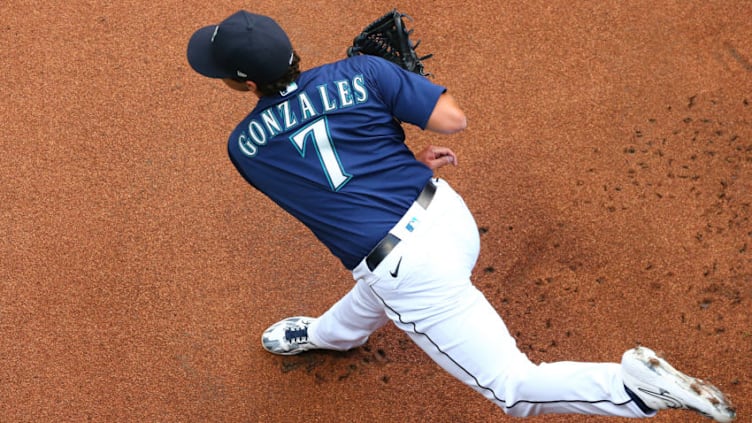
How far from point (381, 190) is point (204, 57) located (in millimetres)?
710

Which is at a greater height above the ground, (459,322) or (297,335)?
(459,322)

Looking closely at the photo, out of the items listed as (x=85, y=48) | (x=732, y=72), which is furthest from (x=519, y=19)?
(x=85, y=48)

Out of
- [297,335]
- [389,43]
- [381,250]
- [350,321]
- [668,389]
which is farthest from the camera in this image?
[297,335]

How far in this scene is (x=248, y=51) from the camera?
2.12 metres

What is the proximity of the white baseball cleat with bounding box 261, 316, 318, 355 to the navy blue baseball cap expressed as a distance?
1.27 metres

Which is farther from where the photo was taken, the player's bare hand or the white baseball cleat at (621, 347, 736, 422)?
the player's bare hand

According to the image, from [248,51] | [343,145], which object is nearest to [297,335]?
[343,145]

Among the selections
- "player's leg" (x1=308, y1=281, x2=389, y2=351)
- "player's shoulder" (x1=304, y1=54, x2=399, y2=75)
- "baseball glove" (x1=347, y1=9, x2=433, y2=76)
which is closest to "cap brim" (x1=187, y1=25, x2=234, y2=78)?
"player's shoulder" (x1=304, y1=54, x2=399, y2=75)

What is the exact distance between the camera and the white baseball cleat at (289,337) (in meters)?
3.06

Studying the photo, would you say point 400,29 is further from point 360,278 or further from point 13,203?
point 13,203

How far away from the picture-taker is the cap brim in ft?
7.27

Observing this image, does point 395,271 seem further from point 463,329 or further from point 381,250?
point 463,329

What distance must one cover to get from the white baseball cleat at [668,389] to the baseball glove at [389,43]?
1271 millimetres

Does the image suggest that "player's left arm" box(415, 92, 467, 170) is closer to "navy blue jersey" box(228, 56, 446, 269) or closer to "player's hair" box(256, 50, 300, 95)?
"navy blue jersey" box(228, 56, 446, 269)
